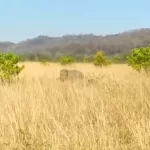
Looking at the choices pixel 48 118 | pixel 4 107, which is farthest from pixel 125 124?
pixel 4 107

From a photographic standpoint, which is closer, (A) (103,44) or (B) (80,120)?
(B) (80,120)

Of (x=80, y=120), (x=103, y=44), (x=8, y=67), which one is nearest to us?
(x=80, y=120)

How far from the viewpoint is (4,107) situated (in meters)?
4.93

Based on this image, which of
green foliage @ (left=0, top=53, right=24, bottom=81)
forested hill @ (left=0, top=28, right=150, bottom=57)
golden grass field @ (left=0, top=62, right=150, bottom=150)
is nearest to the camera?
golden grass field @ (left=0, top=62, right=150, bottom=150)

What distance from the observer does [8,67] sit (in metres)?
11.6

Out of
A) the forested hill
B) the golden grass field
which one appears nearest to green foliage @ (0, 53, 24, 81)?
the golden grass field

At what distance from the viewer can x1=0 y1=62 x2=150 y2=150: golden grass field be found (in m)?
3.37

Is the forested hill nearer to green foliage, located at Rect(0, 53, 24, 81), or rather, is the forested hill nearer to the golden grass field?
green foliage, located at Rect(0, 53, 24, 81)

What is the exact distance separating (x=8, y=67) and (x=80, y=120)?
25.9ft

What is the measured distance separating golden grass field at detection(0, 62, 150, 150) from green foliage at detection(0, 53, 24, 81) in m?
4.87

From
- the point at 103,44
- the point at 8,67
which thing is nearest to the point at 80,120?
the point at 8,67

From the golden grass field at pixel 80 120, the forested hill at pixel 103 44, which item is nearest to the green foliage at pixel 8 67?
the golden grass field at pixel 80 120

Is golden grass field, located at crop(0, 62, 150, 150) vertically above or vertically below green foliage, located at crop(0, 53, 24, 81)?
below

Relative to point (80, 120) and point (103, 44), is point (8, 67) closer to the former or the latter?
point (80, 120)
